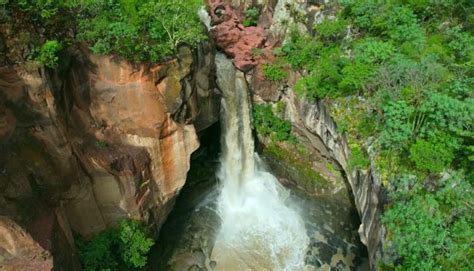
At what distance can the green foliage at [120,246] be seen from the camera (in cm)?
1080

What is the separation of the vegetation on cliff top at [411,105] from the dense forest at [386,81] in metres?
0.03

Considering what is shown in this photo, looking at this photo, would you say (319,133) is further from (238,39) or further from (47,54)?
(47,54)

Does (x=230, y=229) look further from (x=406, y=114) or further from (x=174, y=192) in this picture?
(x=406, y=114)

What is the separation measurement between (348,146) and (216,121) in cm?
588

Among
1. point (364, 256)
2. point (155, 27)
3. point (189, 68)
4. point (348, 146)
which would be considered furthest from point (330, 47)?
point (364, 256)

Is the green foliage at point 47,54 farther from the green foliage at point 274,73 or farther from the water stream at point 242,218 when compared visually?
the green foliage at point 274,73

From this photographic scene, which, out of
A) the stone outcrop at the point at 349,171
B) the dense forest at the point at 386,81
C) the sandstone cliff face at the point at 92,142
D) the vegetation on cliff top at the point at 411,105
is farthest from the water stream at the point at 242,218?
the vegetation on cliff top at the point at 411,105

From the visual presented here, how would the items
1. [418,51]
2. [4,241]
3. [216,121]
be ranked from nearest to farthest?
[4,241] → [418,51] → [216,121]

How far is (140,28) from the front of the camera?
11477mm

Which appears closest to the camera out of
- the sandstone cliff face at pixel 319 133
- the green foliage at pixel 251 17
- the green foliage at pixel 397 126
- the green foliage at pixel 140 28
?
the green foliage at pixel 397 126

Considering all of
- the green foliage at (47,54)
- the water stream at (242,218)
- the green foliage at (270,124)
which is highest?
the green foliage at (47,54)

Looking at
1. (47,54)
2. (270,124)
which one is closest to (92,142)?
(47,54)

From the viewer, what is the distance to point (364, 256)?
551 inches

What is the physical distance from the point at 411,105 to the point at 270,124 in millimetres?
7641
